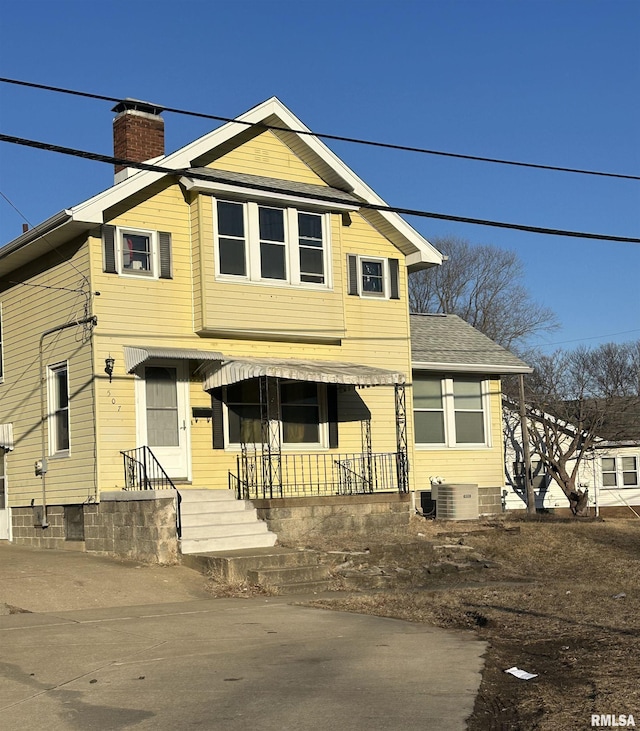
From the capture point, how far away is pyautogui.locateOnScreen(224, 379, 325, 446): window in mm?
18734

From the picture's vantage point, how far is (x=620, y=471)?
34.2m

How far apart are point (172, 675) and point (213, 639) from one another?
73.9 inches

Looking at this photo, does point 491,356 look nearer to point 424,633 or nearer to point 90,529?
point 90,529

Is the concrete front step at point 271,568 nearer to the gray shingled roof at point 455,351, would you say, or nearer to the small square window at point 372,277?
the small square window at point 372,277

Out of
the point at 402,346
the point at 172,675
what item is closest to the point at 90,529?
the point at 402,346

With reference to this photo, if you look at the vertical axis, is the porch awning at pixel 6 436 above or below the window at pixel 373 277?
below

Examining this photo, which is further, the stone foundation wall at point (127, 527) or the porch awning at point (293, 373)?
the porch awning at point (293, 373)

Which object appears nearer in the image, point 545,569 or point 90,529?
point 545,569

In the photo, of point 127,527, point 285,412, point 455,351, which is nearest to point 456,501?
point 455,351

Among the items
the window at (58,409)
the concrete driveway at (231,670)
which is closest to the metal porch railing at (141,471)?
the window at (58,409)

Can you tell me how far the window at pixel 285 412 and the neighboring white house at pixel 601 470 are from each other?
13.6m

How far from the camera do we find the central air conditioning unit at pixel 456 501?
67.7 feet

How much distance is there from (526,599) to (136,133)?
1174 cm

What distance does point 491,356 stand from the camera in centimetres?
2339
